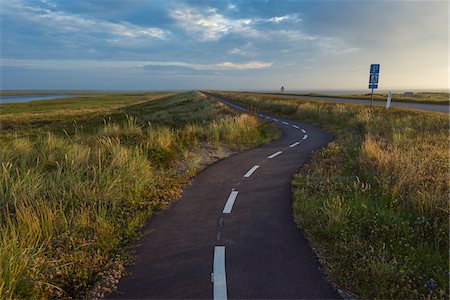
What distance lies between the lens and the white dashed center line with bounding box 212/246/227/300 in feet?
9.62

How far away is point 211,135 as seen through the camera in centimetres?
1280

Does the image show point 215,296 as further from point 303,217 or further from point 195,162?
point 195,162

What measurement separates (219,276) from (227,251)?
0.57 m

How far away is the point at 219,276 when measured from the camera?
3256 millimetres

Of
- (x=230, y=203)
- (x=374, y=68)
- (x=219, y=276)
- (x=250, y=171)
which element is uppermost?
(x=374, y=68)

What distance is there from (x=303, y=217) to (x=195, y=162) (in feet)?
15.9

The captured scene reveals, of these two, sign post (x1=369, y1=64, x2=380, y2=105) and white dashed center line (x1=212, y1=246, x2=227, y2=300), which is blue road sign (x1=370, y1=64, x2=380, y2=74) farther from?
white dashed center line (x1=212, y1=246, x2=227, y2=300)

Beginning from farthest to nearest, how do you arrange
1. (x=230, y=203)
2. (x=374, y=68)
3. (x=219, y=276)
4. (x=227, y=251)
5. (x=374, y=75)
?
(x=374, y=75)
(x=374, y=68)
(x=230, y=203)
(x=227, y=251)
(x=219, y=276)

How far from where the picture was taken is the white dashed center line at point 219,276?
293 cm

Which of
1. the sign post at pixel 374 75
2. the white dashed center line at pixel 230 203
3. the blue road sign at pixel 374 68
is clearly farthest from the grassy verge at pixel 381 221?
the blue road sign at pixel 374 68

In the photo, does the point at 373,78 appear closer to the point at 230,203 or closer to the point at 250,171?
the point at 250,171

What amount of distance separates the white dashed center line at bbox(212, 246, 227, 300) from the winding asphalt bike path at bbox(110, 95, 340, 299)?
12mm

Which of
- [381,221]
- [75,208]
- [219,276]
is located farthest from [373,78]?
[75,208]

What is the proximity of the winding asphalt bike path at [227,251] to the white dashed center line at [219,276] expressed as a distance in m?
0.01
